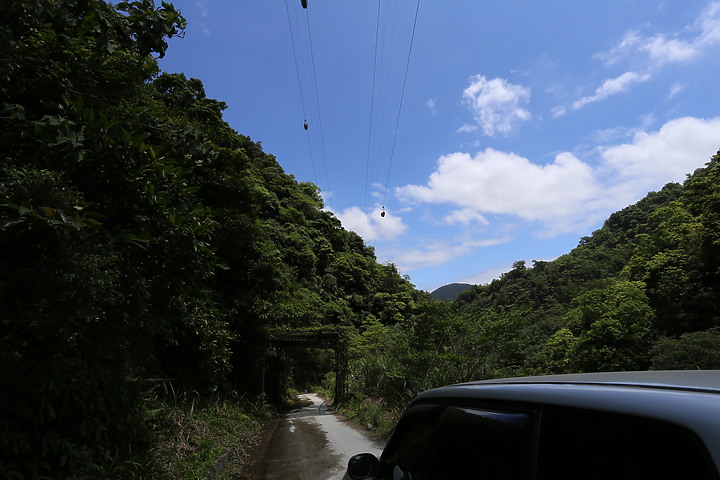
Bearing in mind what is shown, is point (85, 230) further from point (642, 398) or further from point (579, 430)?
point (642, 398)

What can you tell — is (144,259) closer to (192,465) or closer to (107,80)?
(107,80)

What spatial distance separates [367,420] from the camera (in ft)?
37.6

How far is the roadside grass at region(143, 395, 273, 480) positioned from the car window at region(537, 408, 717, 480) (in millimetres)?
5461

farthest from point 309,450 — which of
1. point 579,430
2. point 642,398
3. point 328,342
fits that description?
point 328,342

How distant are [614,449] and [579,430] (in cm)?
10

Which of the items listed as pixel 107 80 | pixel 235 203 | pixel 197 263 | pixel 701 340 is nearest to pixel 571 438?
pixel 197 263

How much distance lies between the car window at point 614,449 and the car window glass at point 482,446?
0.31 feet

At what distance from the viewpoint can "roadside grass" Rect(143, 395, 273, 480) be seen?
5.43 meters

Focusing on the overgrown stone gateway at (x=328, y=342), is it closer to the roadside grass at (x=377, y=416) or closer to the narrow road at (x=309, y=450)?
the roadside grass at (x=377, y=416)

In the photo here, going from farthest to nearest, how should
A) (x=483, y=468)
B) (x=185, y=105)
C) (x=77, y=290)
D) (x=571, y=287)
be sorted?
(x=571, y=287) → (x=185, y=105) → (x=77, y=290) → (x=483, y=468)

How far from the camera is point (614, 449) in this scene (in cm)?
94

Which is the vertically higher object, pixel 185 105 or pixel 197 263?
pixel 185 105

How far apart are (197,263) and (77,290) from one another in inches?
68.1

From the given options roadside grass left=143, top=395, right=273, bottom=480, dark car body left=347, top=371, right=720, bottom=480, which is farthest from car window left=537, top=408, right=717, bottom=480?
roadside grass left=143, top=395, right=273, bottom=480
